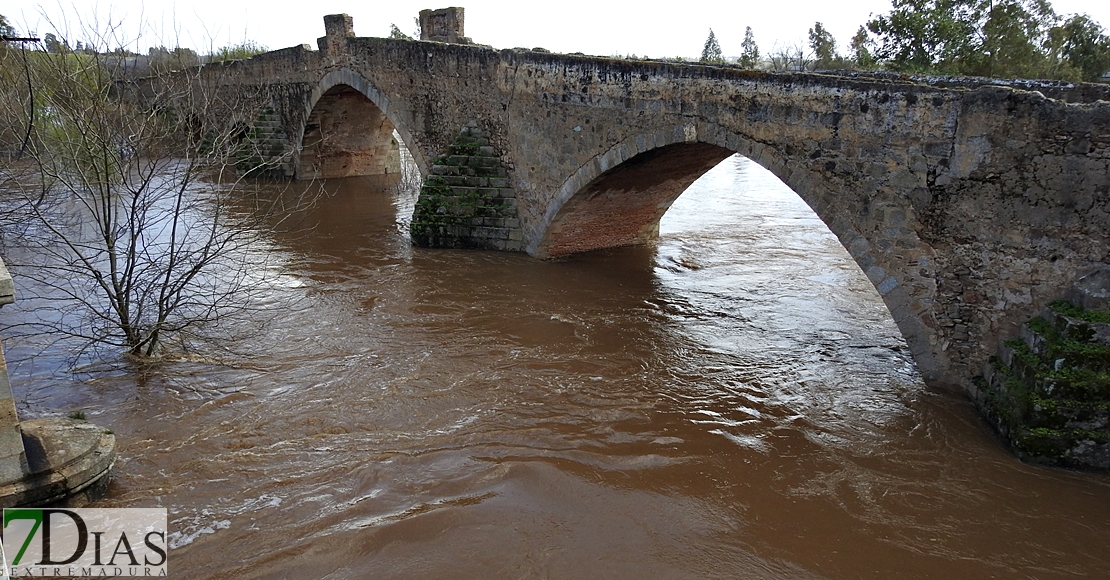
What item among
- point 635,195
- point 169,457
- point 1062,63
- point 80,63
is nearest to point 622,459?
point 169,457

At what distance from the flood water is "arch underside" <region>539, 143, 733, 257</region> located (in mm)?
1663

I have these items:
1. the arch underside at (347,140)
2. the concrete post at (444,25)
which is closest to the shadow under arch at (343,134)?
the arch underside at (347,140)

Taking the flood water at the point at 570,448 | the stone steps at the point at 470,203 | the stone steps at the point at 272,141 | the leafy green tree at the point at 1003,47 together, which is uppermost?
the leafy green tree at the point at 1003,47

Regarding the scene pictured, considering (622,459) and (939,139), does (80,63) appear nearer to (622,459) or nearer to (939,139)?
(622,459)

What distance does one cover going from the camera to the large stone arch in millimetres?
6395

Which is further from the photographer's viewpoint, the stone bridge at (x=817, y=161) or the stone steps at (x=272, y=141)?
the stone steps at (x=272, y=141)

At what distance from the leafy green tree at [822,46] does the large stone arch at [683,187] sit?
1173 cm

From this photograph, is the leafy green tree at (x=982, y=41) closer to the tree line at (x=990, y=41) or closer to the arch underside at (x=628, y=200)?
the tree line at (x=990, y=41)

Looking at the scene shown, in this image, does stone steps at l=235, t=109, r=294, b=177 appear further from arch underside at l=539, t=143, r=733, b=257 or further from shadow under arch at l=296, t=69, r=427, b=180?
arch underside at l=539, t=143, r=733, b=257

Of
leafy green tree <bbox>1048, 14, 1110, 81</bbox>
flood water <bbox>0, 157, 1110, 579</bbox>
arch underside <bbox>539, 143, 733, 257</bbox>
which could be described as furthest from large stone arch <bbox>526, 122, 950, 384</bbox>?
leafy green tree <bbox>1048, 14, 1110, 81</bbox>

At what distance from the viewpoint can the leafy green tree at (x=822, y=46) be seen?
20.6 metres

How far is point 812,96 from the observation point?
6.71 m

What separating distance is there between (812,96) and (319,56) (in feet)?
38.8

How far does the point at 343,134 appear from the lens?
18.2 metres
